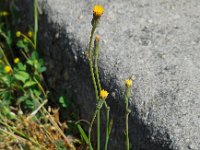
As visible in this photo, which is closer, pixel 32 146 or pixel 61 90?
pixel 32 146

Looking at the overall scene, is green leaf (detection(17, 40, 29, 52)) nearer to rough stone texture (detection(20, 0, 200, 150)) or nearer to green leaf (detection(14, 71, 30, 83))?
rough stone texture (detection(20, 0, 200, 150))

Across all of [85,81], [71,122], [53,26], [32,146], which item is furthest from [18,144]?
[53,26]

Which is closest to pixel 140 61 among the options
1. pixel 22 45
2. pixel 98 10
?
pixel 98 10

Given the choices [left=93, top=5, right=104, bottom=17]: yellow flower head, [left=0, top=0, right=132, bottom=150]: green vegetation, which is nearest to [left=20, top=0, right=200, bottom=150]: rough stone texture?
[left=0, top=0, right=132, bottom=150]: green vegetation

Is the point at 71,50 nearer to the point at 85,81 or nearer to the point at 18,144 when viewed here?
the point at 85,81

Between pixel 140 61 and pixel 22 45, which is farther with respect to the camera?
pixel 22 45

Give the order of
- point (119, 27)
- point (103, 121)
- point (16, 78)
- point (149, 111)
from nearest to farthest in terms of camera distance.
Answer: point (149, 111)
point (103, 121)
point (119, 27)
point (16, 78)

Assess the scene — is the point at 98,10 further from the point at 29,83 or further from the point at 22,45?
the point at 22,45
